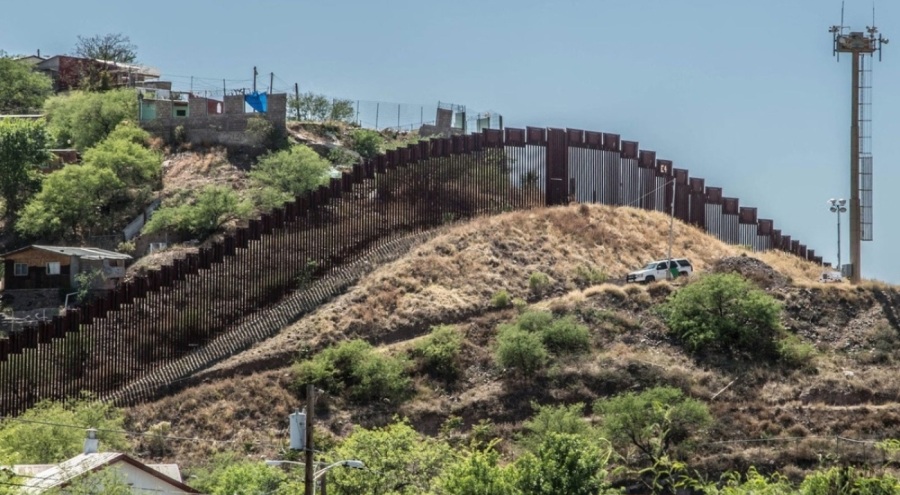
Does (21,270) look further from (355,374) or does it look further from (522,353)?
(522,353)

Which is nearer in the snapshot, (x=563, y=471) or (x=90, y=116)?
(x=563, y=471)

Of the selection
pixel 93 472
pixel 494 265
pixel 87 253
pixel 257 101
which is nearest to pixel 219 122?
pixel 257 101

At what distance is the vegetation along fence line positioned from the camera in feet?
260

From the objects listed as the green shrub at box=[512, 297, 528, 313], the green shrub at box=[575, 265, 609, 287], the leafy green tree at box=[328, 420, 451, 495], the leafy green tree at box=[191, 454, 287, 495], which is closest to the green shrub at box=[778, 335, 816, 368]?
the green shrub at box=[575, 265, 609, 287]

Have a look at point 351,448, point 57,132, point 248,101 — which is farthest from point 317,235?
point 57,132

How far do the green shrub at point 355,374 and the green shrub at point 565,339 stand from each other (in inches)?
217

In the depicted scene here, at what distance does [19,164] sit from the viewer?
110 metres

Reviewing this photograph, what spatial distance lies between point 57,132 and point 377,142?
17115mm

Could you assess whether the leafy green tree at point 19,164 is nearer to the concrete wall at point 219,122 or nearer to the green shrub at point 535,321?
the concrete wall at point 219,122

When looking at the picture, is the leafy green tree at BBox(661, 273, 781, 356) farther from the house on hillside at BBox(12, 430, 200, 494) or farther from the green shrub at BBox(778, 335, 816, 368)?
the house on hillside at BBox(12, 430, 200, 494)

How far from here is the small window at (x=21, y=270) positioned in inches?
3900

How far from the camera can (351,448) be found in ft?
220

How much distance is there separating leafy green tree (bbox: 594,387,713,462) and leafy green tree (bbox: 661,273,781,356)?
21.8 ft

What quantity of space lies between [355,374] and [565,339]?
8054 millimetres
